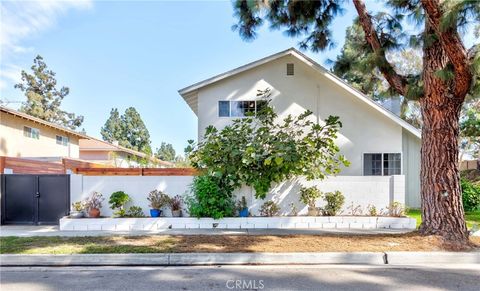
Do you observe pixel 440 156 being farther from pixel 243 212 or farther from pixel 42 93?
pixel 42 93

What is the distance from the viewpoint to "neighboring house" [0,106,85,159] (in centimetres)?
1711

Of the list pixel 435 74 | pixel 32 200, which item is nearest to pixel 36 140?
pixel 32 200

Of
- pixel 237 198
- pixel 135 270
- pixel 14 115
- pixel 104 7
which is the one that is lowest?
pixel 135 270

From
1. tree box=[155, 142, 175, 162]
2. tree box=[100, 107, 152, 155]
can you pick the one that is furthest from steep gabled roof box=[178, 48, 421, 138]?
tree box=[155, 142, 175, 162]

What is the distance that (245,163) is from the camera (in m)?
9.24

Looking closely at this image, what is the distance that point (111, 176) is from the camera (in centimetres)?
1010

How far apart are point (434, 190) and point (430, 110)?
1.92m

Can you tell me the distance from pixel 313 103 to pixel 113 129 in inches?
2067

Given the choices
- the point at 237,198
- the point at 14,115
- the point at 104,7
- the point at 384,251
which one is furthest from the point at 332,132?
the point at 14,115

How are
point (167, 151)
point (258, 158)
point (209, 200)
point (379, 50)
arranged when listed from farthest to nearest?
point (167, 151) → point (258, 158) → point (209, 200) → point (379, 50)

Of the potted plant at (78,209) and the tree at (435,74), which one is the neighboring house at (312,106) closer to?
the tree at (435,74)

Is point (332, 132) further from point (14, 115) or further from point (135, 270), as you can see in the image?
point (14, 115)

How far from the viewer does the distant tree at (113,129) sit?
188 feet

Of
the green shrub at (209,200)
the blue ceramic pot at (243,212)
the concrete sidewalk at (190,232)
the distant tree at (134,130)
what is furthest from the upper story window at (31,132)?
the distant tree at (134,130)
